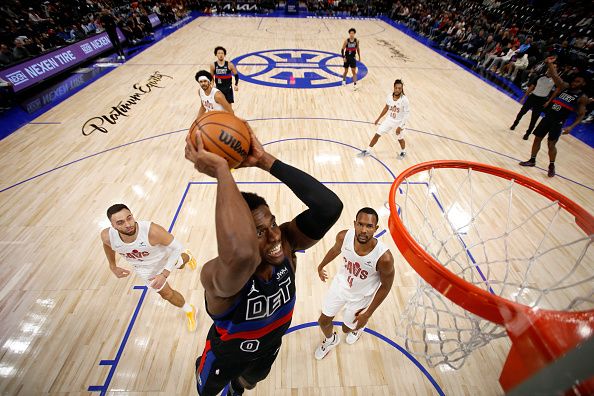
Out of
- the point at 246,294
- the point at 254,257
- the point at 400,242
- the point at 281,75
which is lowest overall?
the point at 281,75

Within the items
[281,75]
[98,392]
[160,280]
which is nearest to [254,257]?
[160,280]

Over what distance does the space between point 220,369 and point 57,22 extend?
19204 millimetres

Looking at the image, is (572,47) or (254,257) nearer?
(254,257)

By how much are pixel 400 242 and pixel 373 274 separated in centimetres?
60

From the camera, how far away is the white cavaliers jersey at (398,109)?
5.67 metres

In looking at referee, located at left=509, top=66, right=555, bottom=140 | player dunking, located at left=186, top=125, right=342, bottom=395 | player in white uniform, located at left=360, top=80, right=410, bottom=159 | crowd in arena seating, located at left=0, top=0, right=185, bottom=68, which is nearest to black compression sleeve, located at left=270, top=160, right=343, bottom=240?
player dunking, located at left=186, top=125, right=342, bottom=395

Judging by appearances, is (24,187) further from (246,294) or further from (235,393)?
(246,294)

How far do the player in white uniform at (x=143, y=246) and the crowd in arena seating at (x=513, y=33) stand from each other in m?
11.7

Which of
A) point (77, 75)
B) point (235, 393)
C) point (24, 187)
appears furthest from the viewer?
point (77, 75)

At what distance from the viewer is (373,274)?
2.52 m

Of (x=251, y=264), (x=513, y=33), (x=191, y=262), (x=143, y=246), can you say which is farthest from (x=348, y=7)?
(x=251, y=264)

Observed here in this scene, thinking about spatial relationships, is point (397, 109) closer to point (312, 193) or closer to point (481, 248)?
point (481, 248)

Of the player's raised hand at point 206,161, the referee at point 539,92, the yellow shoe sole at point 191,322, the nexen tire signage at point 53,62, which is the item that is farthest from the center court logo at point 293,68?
the player's raised hand at point 206,161

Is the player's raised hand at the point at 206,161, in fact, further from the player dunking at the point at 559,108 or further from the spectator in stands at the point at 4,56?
the spectator in stands at the point at 4,56
